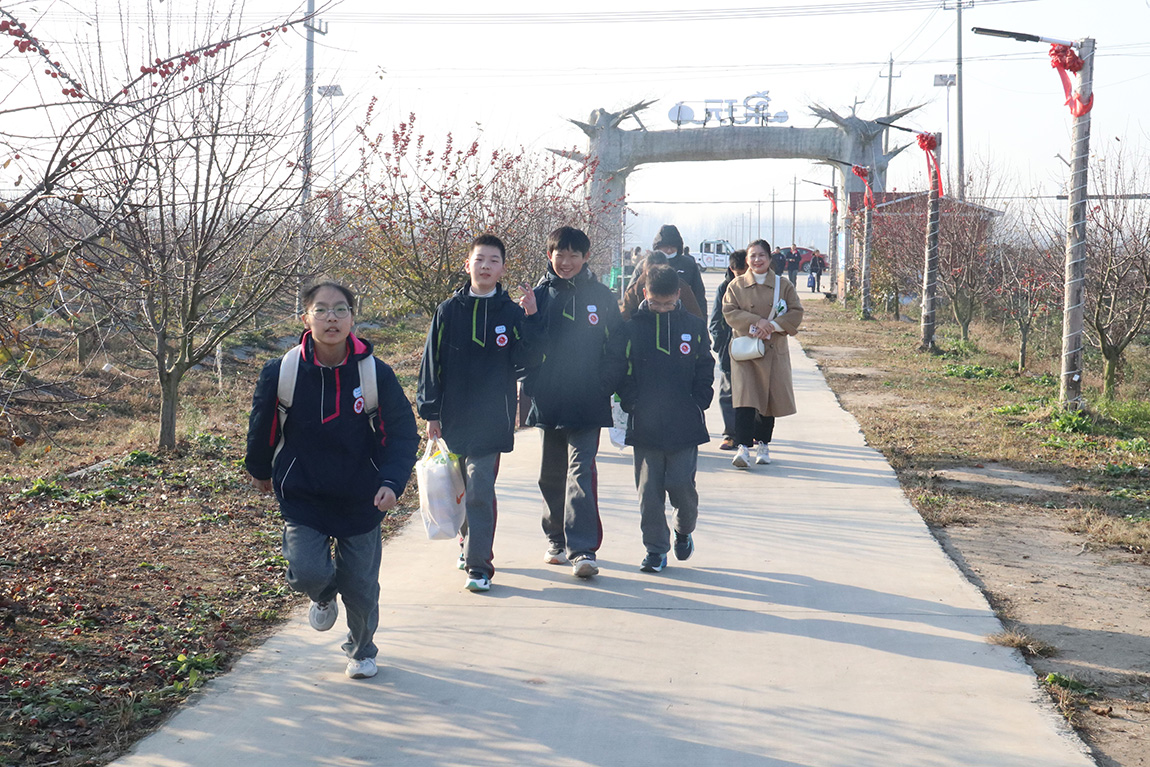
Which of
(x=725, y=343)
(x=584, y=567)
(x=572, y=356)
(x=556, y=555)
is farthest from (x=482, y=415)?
(x=725, y=343)

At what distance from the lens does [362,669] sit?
4.26m

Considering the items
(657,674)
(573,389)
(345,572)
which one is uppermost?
(573,389)

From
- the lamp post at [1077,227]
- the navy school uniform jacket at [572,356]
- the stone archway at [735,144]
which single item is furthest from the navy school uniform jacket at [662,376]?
the stone archway at [735,144]

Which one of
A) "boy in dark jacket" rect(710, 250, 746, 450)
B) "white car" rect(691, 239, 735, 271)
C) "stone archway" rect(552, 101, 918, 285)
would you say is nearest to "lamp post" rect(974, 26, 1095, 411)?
"boy in dark jacket" rect(710, 250, 746, 450)

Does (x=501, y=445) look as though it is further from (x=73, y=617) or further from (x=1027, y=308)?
(x=1027, y=308)

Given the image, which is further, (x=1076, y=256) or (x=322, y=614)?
(x=1076, y=256)

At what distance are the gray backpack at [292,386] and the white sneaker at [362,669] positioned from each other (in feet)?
2.86

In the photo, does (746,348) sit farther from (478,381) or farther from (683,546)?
(478,381)

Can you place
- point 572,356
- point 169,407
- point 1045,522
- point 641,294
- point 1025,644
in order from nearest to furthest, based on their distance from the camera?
point 1025,644, point 572,356, point 1045,522, point 641,294, point 169,407

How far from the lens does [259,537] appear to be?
262 inches

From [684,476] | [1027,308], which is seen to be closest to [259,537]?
[684,476]

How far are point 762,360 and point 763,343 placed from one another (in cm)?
15

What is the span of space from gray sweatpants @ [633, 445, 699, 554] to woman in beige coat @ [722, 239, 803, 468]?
2.96 m

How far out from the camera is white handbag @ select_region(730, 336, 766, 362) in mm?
8523
